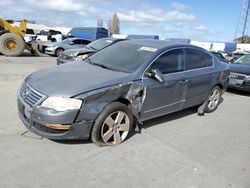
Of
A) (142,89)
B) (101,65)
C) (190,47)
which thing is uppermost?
(190,47)

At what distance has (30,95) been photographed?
12.1ft

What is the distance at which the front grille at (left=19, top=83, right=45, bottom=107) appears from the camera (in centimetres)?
353

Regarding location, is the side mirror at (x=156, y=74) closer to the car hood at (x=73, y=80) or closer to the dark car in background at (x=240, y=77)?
the car hood at (x=73, y=80)

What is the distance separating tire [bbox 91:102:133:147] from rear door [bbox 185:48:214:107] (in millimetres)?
1705

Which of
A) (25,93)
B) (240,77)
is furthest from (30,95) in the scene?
(240,77)

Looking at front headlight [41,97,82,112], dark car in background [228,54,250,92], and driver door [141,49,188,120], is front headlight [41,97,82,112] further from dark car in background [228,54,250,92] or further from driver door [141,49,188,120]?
dark car in background [228,54,250,92]

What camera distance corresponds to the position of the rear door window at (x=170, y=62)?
14.9 ft

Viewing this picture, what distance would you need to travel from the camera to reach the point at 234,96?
8453mm

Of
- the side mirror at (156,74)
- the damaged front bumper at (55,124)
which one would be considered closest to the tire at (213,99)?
the side mirror at (156,74)

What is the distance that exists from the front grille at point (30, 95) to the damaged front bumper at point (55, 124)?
0.07 metres

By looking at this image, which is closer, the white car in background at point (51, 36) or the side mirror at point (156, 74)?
the side mirror at point (156, 74)

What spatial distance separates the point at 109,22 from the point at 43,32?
2158 inches

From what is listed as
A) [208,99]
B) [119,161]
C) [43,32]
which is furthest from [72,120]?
[43,32]

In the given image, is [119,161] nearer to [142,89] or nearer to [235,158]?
[142,89]
